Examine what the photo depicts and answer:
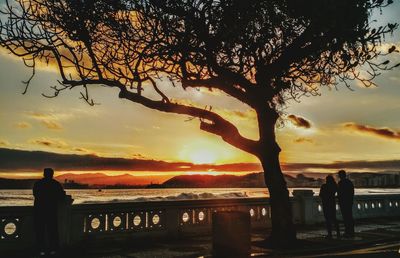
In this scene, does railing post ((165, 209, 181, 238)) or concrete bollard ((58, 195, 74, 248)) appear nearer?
concrete bollard ((58, 195, 74, 248))

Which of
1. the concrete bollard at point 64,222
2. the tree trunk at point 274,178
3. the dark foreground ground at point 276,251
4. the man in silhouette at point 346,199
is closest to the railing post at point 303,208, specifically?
the dark foreground ground at point 276,251

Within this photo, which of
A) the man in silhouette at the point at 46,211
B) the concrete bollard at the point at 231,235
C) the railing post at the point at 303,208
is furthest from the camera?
the railing post at the point at 303,208

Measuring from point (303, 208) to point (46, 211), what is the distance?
1066cm

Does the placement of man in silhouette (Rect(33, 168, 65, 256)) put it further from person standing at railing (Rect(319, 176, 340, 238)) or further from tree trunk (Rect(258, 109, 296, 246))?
person standing at railing (Rect(319, 176, 340, 238))

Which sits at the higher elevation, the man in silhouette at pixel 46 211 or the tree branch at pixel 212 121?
the tree branch at pixel 212 121

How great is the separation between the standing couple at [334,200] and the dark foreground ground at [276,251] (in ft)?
1.44

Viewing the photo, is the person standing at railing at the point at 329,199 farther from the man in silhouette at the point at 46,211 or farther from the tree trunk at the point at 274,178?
the man in silhouette at the point at 46,211

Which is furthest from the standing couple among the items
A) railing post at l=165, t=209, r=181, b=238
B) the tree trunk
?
railing post at l=165, t=209, r=181, b=238

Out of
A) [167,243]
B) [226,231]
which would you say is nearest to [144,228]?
[167,243]

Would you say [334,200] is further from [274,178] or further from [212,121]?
[212,121]

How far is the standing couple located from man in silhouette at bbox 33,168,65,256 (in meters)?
8.14

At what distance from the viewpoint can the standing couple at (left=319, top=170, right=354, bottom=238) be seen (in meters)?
14.0

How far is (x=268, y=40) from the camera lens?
Answer: 12.4 meters

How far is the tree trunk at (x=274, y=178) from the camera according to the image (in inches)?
483
